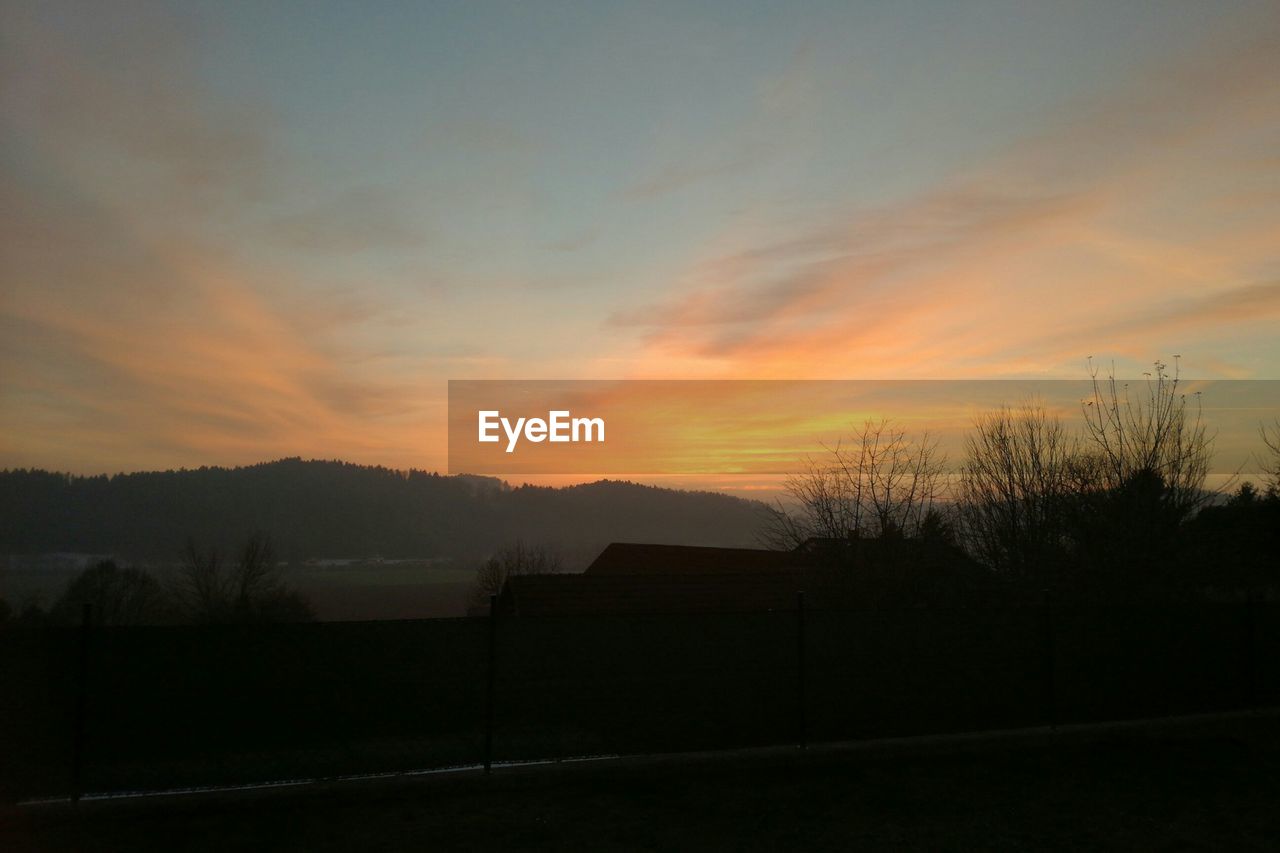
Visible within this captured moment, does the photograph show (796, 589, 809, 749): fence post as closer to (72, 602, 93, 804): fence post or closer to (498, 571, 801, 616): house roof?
(72, 602, 93, 804): fence post

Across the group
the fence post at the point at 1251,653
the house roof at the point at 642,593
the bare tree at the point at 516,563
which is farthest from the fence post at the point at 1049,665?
the bare tree at the point at 516,563

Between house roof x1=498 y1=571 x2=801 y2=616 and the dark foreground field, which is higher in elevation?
house roof x1=498 y1=571 x2=801 y2=616

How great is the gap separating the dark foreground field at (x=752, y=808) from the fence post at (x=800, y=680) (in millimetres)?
294

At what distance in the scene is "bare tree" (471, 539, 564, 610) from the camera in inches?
3031

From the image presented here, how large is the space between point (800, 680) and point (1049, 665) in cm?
326

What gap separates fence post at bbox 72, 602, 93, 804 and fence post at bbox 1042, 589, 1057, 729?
9.65 metres

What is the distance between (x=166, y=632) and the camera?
7.67 m

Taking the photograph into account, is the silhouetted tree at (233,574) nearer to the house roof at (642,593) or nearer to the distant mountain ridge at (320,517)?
the distant mountain ridge at (320,517)

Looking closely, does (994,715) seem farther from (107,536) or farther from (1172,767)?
(107,536)

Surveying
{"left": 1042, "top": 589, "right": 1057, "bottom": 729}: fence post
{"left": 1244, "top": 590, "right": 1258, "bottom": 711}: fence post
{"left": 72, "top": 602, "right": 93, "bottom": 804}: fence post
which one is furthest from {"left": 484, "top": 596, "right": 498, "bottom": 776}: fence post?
{"left": 1244, "top": 590, "right": 1258, "bottom": 711}: fence post

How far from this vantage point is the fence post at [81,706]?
287 inches

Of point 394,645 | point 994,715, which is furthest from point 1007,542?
point 394,645

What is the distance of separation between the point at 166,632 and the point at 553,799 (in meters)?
3.58

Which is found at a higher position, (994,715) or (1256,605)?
(1256,605)
